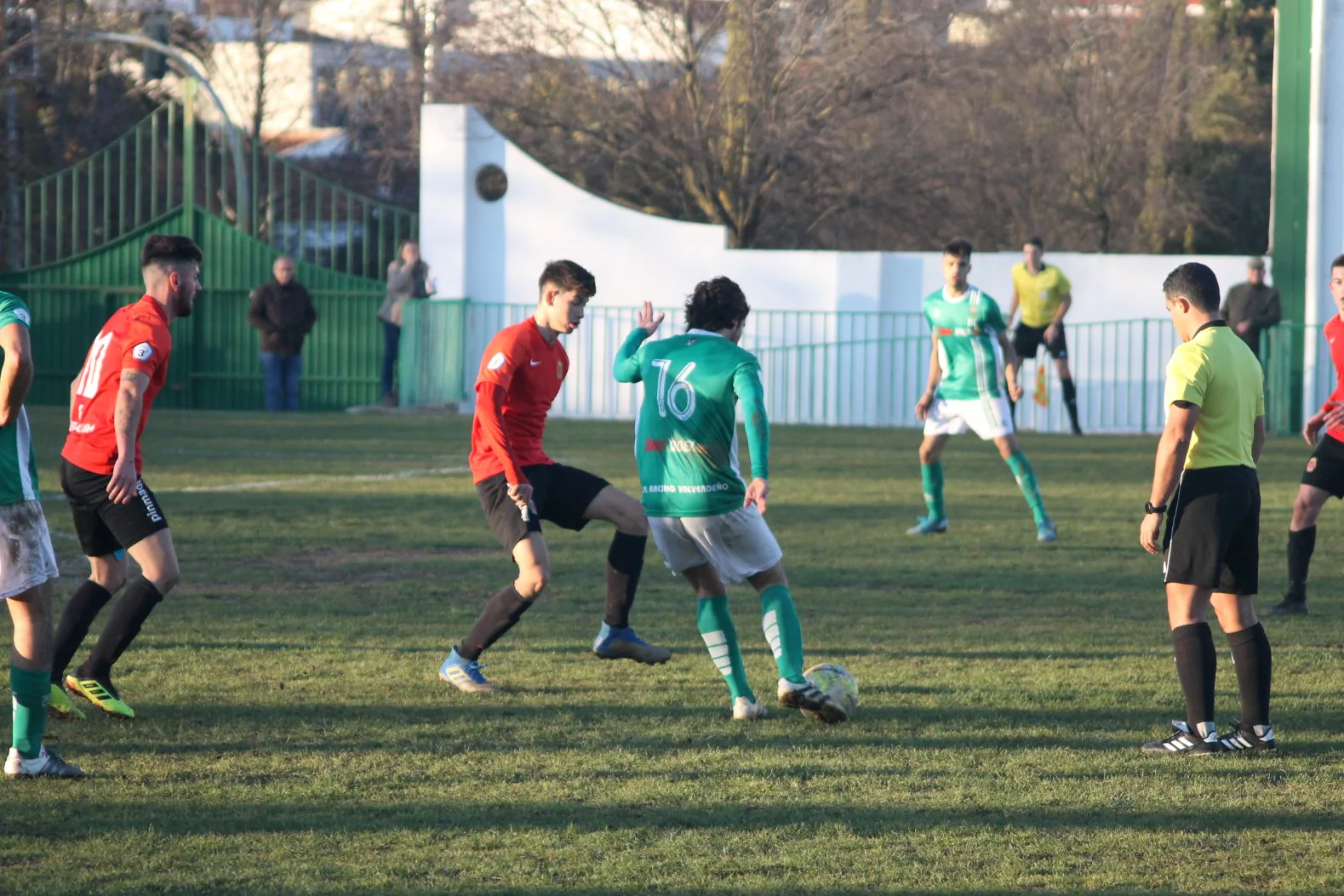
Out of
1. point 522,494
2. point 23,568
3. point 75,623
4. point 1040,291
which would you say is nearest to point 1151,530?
point 522,494

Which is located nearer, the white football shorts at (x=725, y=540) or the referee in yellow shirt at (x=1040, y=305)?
the white football shorts at (x=725, y=540)

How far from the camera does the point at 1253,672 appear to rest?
19.1ft

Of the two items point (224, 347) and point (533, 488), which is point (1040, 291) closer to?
point (224, 347)

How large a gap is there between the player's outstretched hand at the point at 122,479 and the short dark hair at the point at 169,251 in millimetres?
745

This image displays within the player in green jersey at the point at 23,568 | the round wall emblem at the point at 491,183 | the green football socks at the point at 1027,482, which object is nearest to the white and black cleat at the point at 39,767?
the player in green jersey at the point at 23,568

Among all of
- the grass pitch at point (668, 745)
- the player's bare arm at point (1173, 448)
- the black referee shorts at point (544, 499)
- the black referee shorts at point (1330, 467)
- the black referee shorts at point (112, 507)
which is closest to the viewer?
the grass pitch at point (668, 745)

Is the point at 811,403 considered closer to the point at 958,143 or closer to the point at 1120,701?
the point at 958,143

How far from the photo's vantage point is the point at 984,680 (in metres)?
7.01

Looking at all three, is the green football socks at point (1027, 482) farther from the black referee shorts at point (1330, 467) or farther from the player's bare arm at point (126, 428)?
the player's bare arm at point (126, 428)

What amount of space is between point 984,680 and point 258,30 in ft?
118

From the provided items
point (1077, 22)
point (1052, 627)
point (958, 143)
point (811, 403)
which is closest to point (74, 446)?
point (1052, 627)

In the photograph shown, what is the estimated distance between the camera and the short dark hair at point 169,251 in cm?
610

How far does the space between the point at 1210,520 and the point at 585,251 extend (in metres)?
17.8

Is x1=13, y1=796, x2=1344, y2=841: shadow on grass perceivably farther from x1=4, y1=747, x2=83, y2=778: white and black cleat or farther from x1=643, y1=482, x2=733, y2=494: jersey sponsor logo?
x1=643, y1=482, x2=733, y2=494: jersey sponsor logo
